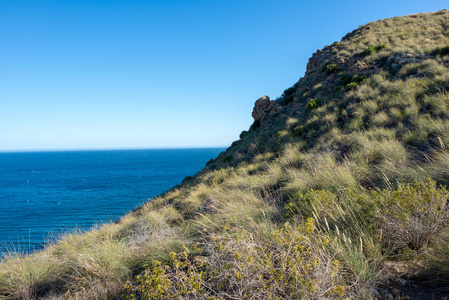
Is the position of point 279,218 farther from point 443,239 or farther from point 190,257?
point 443,239

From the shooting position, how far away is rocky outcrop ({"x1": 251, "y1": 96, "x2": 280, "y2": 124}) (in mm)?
21736

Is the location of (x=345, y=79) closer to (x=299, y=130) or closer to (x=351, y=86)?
(x=351, y=86)

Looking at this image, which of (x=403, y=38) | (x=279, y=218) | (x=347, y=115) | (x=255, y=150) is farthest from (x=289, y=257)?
(x=403, y=38)

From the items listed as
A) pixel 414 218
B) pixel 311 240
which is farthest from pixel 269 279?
pixel 414 218

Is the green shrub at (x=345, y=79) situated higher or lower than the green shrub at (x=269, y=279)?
higher

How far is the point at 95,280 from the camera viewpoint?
3596 mm

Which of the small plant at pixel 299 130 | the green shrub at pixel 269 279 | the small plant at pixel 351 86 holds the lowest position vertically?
the green shrub at pixel 269 279

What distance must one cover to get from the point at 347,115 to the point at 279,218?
8955 millimetres

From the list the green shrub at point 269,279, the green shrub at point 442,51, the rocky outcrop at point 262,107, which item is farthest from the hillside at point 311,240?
the rocky outcrop at point 262,107

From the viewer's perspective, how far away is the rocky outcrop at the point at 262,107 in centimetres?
2174

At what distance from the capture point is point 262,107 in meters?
23.0

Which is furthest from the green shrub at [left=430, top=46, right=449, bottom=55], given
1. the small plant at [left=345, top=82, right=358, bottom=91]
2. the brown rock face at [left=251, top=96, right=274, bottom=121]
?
the brown rock face at [left=251, top=96, right=274, bottom=121]

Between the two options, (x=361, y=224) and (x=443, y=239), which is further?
(x=361, y=224)

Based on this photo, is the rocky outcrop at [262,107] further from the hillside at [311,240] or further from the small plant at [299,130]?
the hillside at [311,240]
